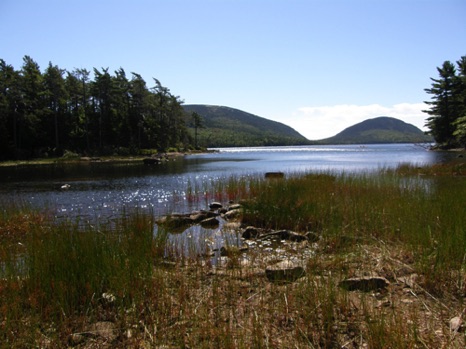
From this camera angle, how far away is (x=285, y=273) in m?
5.57

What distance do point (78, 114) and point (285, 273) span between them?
254 ft

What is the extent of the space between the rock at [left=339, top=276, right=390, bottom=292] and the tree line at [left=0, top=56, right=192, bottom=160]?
6637 centimetres

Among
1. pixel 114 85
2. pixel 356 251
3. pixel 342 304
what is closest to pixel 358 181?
pixel 356 251

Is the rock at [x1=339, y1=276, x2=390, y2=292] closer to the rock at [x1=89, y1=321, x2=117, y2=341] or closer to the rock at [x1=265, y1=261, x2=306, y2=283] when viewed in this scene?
the rock at [x1=265, y1=261, x2=306, y2=283]

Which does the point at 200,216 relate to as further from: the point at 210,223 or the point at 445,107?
the point at 445,107

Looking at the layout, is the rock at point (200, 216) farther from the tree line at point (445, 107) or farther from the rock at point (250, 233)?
the tree line at point (445, 107)

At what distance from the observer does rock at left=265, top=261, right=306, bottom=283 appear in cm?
555

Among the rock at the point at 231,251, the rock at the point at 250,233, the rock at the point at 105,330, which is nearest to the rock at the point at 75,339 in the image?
the rock at the point at 105,330

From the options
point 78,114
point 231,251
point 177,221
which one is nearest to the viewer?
point 231,251

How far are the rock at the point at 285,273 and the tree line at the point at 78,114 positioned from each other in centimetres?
6518

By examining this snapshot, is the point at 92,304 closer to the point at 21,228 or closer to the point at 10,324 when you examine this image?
the point at 10,324

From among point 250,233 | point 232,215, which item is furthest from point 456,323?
point 232,215

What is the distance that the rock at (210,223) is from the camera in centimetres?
1191

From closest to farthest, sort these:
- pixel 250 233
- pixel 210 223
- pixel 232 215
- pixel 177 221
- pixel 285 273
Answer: pixel 285 273 → pixel 250 233 → pixel 177 221 → pixel 210 223 → pixel 232 215
